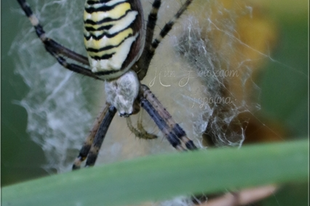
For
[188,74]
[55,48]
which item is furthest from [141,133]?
[55,48]

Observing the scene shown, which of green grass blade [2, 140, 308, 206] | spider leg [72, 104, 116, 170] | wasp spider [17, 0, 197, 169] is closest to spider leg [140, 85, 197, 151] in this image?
wasp spider [17, 0, 197, 169]

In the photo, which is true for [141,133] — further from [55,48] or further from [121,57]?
[55,48]

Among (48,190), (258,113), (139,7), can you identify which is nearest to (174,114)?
(258,113)

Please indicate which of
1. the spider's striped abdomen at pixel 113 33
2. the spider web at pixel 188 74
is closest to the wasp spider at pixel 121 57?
the spider's striped abdomen at pixel 113 33

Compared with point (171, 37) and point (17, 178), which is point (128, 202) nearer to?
point (171, 37)

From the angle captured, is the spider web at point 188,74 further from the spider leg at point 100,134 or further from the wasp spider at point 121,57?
the spider leg at point 100,134

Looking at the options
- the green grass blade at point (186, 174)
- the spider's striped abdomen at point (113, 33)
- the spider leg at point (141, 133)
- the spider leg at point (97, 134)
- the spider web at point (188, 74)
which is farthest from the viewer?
the spider leg at point (97, 134)

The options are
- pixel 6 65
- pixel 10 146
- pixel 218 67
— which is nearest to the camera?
pixel 218 67

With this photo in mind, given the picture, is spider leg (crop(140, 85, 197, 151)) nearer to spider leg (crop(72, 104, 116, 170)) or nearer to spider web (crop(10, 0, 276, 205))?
spider web (crop(10, 0, 276, 205))
